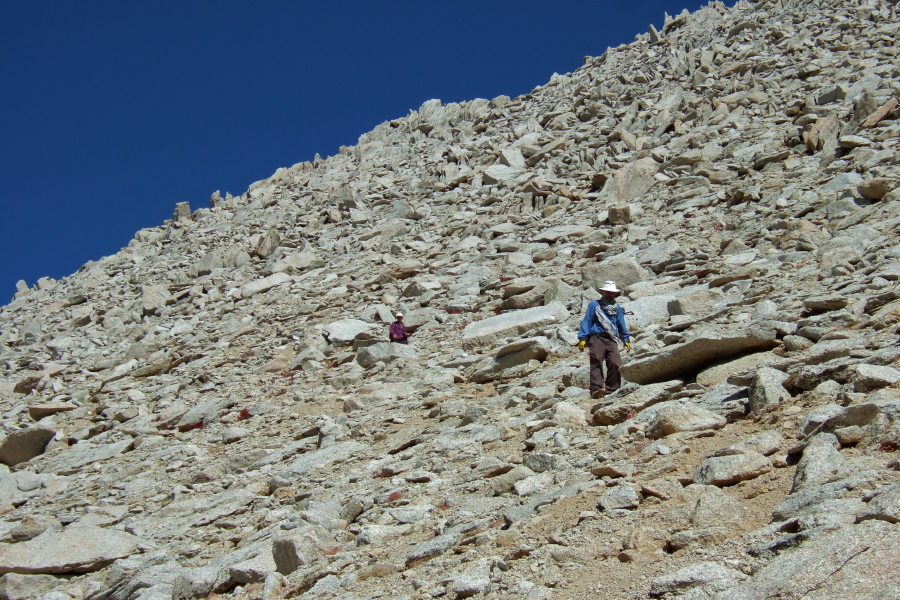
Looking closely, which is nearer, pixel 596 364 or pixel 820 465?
pixel 820 465

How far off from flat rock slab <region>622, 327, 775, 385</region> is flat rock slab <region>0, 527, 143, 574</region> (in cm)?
591

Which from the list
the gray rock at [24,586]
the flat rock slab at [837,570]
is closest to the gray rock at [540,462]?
the flat rock slab at [837,570]

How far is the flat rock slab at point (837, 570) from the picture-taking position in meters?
3.67

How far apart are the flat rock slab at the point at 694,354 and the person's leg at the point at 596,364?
36 centimetres

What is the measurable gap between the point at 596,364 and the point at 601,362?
96 mm

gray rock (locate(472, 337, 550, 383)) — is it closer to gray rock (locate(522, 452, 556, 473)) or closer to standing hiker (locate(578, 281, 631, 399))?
standing hiker (locate(578, 281, 631, 399))

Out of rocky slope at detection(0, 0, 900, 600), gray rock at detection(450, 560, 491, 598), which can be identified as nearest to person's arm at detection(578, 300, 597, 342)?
rocky slope at detection(0, 0, 900, 600)

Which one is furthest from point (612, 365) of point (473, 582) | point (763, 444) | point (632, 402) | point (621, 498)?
point (473, 582)

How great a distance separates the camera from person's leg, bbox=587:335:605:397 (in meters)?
9.09

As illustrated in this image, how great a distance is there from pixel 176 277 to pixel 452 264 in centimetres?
1213

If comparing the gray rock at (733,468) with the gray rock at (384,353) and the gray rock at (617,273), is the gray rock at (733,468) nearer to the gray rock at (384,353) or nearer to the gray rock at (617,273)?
the gray rock at (617,273)

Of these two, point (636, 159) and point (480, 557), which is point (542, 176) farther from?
point (480, 557)

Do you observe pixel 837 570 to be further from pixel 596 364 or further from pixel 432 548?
pixel 596 364

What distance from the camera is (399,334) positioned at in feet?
47.8
